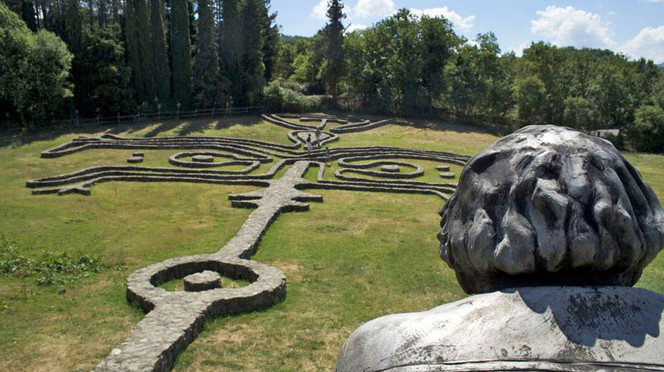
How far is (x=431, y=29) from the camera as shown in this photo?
48125 millimetres

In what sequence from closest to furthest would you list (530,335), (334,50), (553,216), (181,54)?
(530,335) → (553,216) → (181,54) → (334,50)

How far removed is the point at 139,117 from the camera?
39281 millimetres

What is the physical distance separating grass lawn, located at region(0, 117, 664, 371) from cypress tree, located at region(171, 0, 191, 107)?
58.9 feet

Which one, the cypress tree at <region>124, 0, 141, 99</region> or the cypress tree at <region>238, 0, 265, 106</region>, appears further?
the cypress tree at <region>238, 0, 265, 106</region>

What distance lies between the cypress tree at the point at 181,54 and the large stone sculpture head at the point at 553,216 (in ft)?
139

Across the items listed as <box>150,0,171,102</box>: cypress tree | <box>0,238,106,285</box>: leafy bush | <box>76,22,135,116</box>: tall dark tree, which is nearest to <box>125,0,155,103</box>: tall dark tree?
<box>150,0,171,102</box>: cypress tree

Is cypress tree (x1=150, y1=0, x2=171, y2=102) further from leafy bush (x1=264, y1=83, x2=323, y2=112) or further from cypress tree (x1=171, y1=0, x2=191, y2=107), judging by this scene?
leafy bush (x1=264, y1=83, x2=323, y2=112)

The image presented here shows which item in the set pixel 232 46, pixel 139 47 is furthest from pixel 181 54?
pixel 232 46

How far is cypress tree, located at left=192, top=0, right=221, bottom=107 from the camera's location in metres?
42.6

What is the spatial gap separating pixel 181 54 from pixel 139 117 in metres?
6.74

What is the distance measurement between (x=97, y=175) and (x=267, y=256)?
12.6 metres

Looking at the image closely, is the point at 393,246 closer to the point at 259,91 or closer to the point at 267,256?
the point at 267,256

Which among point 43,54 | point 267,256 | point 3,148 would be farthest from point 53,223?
point 43,54

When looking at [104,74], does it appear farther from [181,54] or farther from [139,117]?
[181,54]
